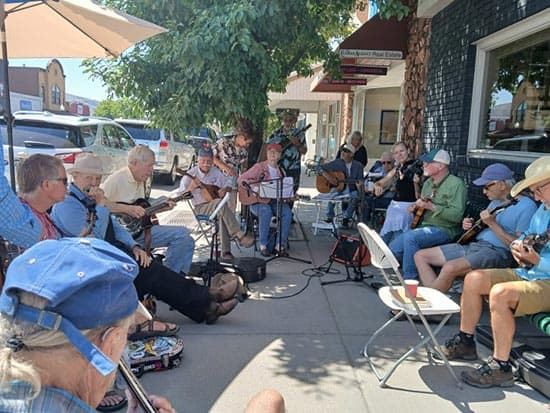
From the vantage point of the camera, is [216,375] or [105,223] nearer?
[216,375]

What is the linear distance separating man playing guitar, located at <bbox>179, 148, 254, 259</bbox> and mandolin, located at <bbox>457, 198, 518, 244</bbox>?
9.21ft

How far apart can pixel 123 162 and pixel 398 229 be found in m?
7.32

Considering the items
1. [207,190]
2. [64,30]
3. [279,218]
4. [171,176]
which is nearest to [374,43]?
[279,218]

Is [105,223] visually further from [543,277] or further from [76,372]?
[543,277]

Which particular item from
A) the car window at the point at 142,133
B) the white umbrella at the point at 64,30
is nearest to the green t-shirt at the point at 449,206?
the white umbrella at the point at 64,30

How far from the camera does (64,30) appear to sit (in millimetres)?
4461

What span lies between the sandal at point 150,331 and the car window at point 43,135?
5717 mm

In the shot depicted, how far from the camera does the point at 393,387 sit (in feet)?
10.1

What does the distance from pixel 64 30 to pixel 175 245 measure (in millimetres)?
2249

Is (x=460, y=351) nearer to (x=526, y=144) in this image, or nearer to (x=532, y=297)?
(x=532, y=297)

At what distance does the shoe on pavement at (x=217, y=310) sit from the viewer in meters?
3.89

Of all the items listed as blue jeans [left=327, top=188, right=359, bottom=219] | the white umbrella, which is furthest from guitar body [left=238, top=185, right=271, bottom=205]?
the white umbrella

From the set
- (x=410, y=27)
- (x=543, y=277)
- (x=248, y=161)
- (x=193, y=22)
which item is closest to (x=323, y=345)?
(x=543, y=277)

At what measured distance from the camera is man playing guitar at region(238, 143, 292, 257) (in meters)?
6.17
